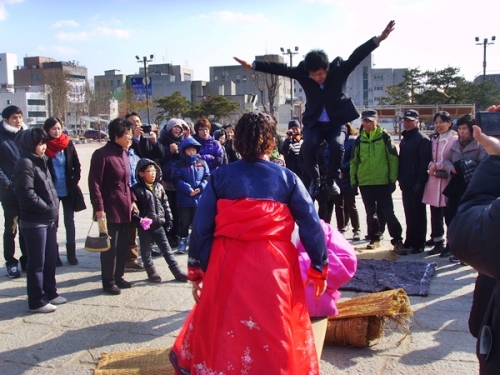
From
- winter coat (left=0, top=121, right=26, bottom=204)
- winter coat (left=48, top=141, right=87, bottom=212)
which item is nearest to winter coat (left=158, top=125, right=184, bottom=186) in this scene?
winter coat (left=48, top=141, right=87, bottom=212)

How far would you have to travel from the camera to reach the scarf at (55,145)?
6.02 meters

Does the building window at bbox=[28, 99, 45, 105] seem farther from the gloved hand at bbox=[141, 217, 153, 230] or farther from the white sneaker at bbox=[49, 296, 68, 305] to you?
the white sneaker at bbox=[49, 296, 68, 305]

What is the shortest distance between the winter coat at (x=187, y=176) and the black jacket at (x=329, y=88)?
257 cm

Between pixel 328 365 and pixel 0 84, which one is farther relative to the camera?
pixel 0 84

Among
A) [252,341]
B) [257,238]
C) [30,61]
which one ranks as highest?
[30,61]

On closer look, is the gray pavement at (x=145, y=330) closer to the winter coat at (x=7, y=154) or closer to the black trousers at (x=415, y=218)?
the black trousers at (x=415, y=218)

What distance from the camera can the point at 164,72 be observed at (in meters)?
98.8

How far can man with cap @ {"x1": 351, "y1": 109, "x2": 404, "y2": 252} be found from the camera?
702cm

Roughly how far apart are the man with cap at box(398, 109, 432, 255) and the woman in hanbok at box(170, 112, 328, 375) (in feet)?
13.9

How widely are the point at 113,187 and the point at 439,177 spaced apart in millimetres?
4065

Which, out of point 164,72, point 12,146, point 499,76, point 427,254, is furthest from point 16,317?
point 164,72

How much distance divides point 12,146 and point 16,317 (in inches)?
87.0

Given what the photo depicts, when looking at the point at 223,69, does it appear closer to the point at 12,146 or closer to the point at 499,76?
the point at 499,76

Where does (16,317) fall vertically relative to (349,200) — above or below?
below
